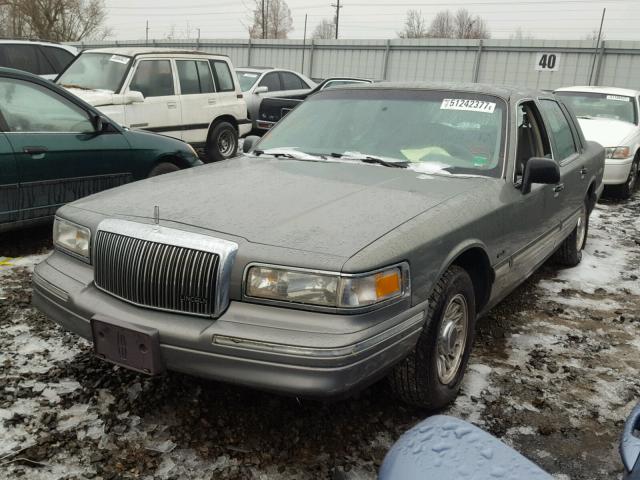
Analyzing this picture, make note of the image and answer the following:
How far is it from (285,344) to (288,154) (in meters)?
1.84

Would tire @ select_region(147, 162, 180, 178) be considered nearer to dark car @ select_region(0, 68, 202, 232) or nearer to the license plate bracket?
dark car @ select_region(0, 68, 202, 232)

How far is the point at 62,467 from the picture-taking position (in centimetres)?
235

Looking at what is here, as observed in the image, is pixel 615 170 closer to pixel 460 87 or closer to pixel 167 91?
pixel 460 87

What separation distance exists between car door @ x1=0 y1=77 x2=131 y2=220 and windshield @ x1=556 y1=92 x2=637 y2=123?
7.53m

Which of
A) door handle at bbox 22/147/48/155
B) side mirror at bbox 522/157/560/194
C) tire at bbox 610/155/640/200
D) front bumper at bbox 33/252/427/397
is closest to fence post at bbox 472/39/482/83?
tire at bbox 610/155/640/200

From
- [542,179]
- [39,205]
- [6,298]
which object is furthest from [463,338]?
[39,205]

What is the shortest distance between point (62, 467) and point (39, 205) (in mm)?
2993

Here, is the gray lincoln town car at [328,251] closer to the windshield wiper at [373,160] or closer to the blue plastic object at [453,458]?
the windshield wiper at [373,160]

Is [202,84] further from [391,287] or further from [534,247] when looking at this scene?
[391,287]

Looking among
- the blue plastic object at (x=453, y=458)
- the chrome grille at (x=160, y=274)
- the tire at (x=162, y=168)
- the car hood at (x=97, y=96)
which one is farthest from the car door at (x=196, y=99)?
the blue plastic object at (x=453, y=458)

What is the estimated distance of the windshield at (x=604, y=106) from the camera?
9.37m

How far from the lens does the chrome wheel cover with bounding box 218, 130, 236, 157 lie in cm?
1001

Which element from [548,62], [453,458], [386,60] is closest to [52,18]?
[386,60]

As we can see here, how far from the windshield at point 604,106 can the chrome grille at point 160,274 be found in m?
8.80
